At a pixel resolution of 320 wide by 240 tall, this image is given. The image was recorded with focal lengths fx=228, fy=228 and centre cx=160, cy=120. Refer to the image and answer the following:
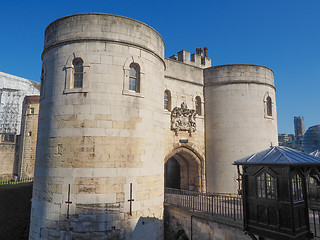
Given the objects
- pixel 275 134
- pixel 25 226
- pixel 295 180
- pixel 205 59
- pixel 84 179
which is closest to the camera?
pixel 295 180

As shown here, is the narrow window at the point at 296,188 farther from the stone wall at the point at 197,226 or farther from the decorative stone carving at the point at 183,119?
the decorative stone carving at the point at 183,119

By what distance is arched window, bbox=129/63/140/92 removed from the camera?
11.2 meters

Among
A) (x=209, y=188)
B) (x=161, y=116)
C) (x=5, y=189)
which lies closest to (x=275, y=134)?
(x=209, y=188)

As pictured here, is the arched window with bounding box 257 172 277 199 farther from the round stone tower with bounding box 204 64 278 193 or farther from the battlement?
the battlement

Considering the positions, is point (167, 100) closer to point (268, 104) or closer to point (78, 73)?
point (78, 73)

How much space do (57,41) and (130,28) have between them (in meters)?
3.57

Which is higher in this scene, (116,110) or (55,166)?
(116,110)

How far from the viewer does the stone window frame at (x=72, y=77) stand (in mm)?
10219

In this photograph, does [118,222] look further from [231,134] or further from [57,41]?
[231,134]

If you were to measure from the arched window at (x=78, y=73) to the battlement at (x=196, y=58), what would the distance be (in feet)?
34.3

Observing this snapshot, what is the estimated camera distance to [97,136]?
32.5 feet

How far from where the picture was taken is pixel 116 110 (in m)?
10.3

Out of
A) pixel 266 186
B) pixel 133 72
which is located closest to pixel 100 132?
pixel 133 72

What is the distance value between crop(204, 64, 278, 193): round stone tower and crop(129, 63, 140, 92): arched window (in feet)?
25.9
